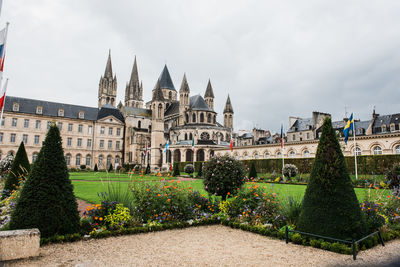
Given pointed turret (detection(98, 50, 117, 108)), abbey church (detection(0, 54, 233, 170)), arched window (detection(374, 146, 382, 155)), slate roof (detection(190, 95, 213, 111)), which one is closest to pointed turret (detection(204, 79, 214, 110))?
abbey church (detection(0, 54, 233, 170))

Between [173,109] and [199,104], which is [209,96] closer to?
[199,104]

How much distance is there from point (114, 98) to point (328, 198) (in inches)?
2669

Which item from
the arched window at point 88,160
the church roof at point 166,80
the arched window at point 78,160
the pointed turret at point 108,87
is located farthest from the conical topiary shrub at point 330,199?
the church roof at point 166,80

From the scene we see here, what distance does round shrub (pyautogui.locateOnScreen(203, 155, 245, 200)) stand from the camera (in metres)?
9.12

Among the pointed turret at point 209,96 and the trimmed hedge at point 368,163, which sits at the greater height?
the pointed turret at point 209,96

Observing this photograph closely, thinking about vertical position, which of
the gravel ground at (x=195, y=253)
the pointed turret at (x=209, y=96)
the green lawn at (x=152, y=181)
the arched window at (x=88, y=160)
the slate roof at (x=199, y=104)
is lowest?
the gravel ground at (x=195, y=253)

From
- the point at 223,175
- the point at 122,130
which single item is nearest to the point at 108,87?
the point at 122,130

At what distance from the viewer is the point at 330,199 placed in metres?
5.17

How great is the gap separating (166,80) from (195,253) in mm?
69742

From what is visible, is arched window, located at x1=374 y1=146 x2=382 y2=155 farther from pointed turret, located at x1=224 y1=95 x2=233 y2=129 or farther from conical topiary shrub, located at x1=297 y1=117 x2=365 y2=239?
pointed turret, located at x1=224 y1=95 x2=233 y2=129

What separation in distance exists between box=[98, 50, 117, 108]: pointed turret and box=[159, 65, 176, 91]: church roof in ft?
40.0

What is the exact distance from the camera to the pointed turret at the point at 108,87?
6656 centimetres

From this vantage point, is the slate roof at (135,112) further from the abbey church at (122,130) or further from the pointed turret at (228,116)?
the pointed turret at (228,116)

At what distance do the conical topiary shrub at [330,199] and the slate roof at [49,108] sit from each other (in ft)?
169
